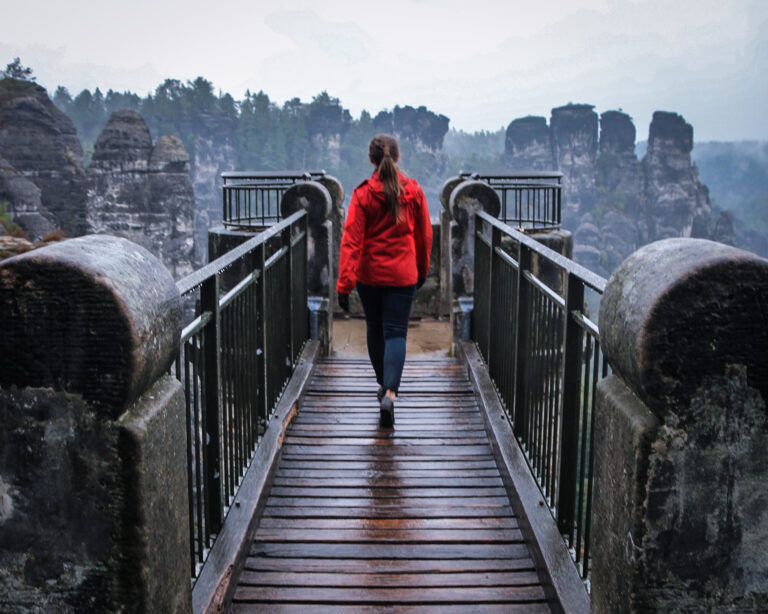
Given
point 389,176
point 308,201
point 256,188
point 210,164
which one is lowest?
point 308,201

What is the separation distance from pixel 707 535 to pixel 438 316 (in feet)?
25.3

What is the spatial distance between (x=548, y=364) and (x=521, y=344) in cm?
69

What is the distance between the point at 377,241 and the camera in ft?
15.0

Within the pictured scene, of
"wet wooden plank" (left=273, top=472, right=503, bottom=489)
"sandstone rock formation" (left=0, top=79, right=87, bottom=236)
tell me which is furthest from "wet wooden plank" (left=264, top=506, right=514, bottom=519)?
"sandstone rock formation" (left=0, top=79, right=87, bottom=236)

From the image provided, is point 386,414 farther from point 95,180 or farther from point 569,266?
point 95,180

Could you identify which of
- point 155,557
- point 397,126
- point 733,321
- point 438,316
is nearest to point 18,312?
point 155,557

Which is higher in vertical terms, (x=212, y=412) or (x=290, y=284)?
(x=290, y=284)

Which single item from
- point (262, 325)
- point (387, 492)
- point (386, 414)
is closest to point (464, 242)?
point (386, 414)

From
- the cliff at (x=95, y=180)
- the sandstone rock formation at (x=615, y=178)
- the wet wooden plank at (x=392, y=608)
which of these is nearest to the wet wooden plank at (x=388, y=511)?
the wet wooden plank at (x=392, y=608)

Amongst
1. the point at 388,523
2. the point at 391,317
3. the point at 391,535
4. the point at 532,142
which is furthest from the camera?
the point at 532,142

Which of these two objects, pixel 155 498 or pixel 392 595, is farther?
pixel 392 595

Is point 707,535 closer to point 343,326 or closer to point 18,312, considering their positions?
point 18,312

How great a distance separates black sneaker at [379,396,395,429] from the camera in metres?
4.75

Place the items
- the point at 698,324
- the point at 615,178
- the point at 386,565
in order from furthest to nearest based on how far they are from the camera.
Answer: the point at 615,178
the point at 386,565
the point at 698,324
